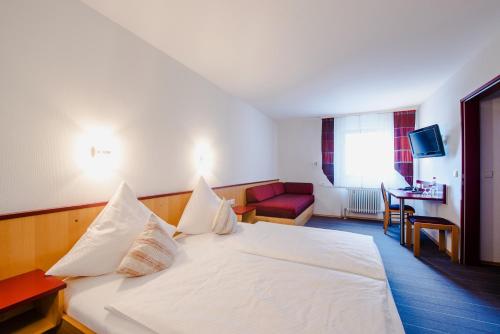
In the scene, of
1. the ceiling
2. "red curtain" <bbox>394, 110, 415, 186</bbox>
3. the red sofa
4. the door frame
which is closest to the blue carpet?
the door frame

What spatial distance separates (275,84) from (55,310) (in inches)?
135

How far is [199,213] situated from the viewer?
2406 millimetres

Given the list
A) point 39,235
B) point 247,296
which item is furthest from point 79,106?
point 247,296

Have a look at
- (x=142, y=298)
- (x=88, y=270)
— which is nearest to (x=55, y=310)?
(x=88, y=270)

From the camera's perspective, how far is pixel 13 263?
4.27 ft

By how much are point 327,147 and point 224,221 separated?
13.2 feet

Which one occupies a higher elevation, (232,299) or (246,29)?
(246,29)

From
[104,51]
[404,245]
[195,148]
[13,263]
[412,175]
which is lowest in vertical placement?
[404,245]

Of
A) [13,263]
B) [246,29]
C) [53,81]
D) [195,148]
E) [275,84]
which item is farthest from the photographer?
[275,84]

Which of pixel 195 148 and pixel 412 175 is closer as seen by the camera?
pixel 195 148

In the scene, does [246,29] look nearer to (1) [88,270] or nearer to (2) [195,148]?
(2) [195,148]

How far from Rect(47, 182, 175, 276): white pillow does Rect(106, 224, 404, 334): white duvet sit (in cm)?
39

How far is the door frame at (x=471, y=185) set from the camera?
8.59 ft

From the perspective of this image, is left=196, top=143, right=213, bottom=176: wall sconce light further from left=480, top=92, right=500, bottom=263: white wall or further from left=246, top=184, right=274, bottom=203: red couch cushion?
left=480, top=92, right=500, bottom=263: white wall
